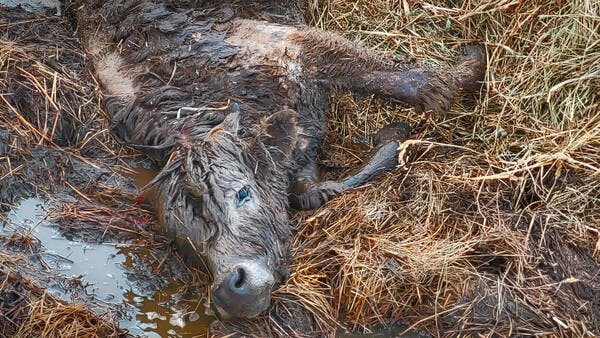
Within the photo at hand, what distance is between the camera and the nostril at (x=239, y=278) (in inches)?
156

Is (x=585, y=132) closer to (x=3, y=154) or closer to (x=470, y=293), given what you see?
(x=470, y=293)

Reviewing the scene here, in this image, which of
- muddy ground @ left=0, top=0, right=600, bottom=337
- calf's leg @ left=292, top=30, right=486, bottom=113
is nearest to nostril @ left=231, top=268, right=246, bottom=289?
muddy ground @ left=0, top=0, right=600, bottom=337

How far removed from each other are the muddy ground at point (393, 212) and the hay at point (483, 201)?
1 centimetres

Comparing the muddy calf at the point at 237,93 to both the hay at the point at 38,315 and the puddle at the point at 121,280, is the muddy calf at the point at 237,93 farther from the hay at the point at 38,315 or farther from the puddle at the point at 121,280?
the hay at the point at 38,315

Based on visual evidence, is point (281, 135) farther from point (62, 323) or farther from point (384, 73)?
point (62, 323)

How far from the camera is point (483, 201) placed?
15.9 feet

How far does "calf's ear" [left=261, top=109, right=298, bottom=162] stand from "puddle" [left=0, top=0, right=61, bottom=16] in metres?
2.37

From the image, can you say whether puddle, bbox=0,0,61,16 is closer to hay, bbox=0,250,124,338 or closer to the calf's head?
the calf's head

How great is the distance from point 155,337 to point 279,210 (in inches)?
42.2

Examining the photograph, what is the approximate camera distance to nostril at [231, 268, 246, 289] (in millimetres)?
3969

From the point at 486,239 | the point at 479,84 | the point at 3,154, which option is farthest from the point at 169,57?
the point at 486,239

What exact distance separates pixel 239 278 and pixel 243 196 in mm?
745

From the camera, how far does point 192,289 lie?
447 cm

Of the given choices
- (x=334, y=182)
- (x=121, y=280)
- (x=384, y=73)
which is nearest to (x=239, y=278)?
(x=121, y=280)
